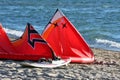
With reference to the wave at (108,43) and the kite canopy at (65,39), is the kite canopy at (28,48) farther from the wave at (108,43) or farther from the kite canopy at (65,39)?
the wave at (108,43)

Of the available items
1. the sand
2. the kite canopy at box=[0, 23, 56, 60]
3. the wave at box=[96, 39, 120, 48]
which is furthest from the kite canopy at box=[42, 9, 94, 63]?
the wave at box=[96, 39, 120, 48]

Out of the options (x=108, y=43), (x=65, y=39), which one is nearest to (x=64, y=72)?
(x=65, y=39)

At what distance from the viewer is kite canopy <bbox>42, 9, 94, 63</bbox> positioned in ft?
44.7

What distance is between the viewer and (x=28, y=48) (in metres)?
13.1

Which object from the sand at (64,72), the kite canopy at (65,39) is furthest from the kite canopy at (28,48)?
the kite canopy at (65,39)

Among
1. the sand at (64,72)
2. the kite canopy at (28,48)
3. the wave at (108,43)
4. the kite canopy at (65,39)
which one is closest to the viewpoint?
the sand at (64,72)

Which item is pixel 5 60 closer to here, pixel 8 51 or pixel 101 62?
pixel 8 51

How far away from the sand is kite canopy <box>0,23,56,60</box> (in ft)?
1.23

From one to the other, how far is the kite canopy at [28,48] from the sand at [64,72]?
0.37 meters

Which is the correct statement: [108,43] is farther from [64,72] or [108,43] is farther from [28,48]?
[64,72]

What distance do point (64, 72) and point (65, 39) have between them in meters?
2.36

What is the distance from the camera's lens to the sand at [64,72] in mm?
10758

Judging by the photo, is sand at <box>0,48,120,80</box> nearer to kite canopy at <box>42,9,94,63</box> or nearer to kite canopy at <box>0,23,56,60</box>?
kite canopy at <box>0,23,56,60</box>

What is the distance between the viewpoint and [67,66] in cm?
1259
